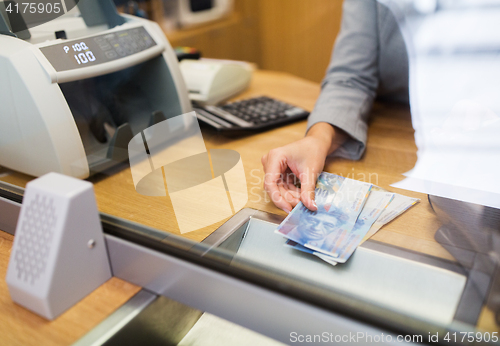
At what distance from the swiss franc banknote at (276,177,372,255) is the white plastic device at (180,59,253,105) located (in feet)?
1.92

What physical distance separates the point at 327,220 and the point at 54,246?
0.39 m

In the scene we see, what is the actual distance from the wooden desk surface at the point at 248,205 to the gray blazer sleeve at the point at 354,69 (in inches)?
2.6

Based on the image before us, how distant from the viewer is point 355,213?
0.59 meters

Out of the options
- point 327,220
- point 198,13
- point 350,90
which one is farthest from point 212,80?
point 198,13

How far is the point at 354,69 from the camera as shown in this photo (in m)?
1.04

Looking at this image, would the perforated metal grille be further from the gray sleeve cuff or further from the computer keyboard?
the gray sleeve cuff

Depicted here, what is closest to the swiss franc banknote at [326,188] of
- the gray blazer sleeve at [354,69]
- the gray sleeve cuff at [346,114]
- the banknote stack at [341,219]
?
the banknote stack at [341,219]

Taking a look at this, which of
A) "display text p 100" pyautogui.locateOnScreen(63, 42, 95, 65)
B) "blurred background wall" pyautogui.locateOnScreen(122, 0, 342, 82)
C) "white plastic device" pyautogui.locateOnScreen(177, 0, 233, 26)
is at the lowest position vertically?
"blurred background wall" pyautogui.locateOnScreen(122, 0, 342, 82)

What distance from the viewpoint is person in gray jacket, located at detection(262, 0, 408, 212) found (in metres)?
0.74

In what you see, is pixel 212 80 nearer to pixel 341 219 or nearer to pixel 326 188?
pixel 326 188

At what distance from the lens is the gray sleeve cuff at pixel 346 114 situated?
2.81 feet

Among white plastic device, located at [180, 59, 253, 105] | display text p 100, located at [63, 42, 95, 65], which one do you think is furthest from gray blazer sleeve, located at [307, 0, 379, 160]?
display text p 100, located at [63, 42, 95, 65]

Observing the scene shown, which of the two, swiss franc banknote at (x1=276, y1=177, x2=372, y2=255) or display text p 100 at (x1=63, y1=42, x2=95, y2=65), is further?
display text p 100 at (x1=63, y1=42, x2=95, y2=65)

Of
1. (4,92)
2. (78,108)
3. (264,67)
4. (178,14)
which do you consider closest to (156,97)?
(78,108)
